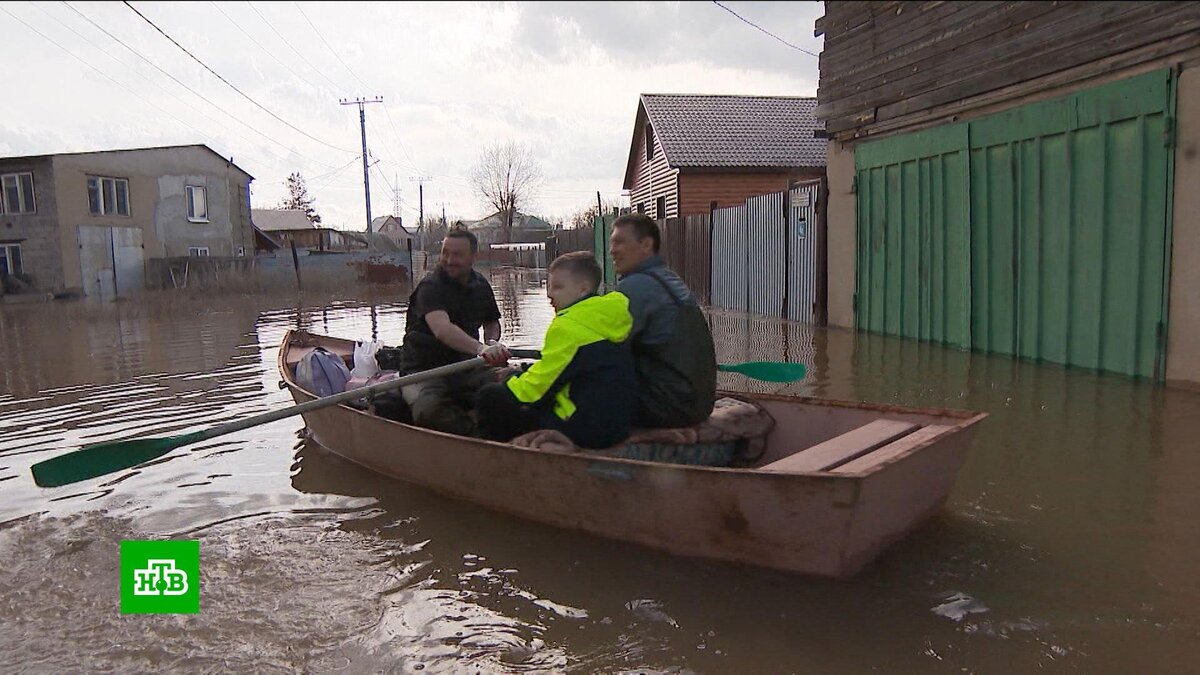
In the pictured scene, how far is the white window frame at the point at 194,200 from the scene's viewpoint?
31.9 meters

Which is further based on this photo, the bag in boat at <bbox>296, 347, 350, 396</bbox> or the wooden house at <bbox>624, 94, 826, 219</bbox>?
the wooden house at <bbox>624, 94, 826, 219</bbox>

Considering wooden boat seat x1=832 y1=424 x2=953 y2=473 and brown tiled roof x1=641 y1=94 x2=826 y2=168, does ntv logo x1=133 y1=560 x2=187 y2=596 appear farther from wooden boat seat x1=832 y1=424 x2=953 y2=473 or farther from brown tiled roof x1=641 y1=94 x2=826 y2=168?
brown tiled roof x1=641 y1=94 x2=826 y2=168

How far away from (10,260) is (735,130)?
24482mm

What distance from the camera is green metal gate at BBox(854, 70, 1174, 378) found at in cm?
756

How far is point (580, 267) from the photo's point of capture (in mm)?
4457

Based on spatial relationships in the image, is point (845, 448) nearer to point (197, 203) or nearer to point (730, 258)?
point (730, 258)

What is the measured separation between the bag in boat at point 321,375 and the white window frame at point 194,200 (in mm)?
28453

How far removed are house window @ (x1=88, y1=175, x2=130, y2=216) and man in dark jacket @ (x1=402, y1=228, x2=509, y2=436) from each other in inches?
1099

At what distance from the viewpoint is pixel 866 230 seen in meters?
12.0

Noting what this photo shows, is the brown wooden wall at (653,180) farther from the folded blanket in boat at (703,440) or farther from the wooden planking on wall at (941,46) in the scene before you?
the folded blanket in boat at (703,440)

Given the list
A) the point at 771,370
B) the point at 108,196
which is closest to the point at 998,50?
the point at 771,370

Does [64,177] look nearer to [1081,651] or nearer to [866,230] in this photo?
[866,230]

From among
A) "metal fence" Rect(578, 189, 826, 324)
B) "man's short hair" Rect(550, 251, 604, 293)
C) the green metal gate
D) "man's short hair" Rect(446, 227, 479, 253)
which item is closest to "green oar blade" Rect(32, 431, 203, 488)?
"man's short hair" Rect(446, 227, 479, 253)

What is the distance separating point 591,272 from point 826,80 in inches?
373
